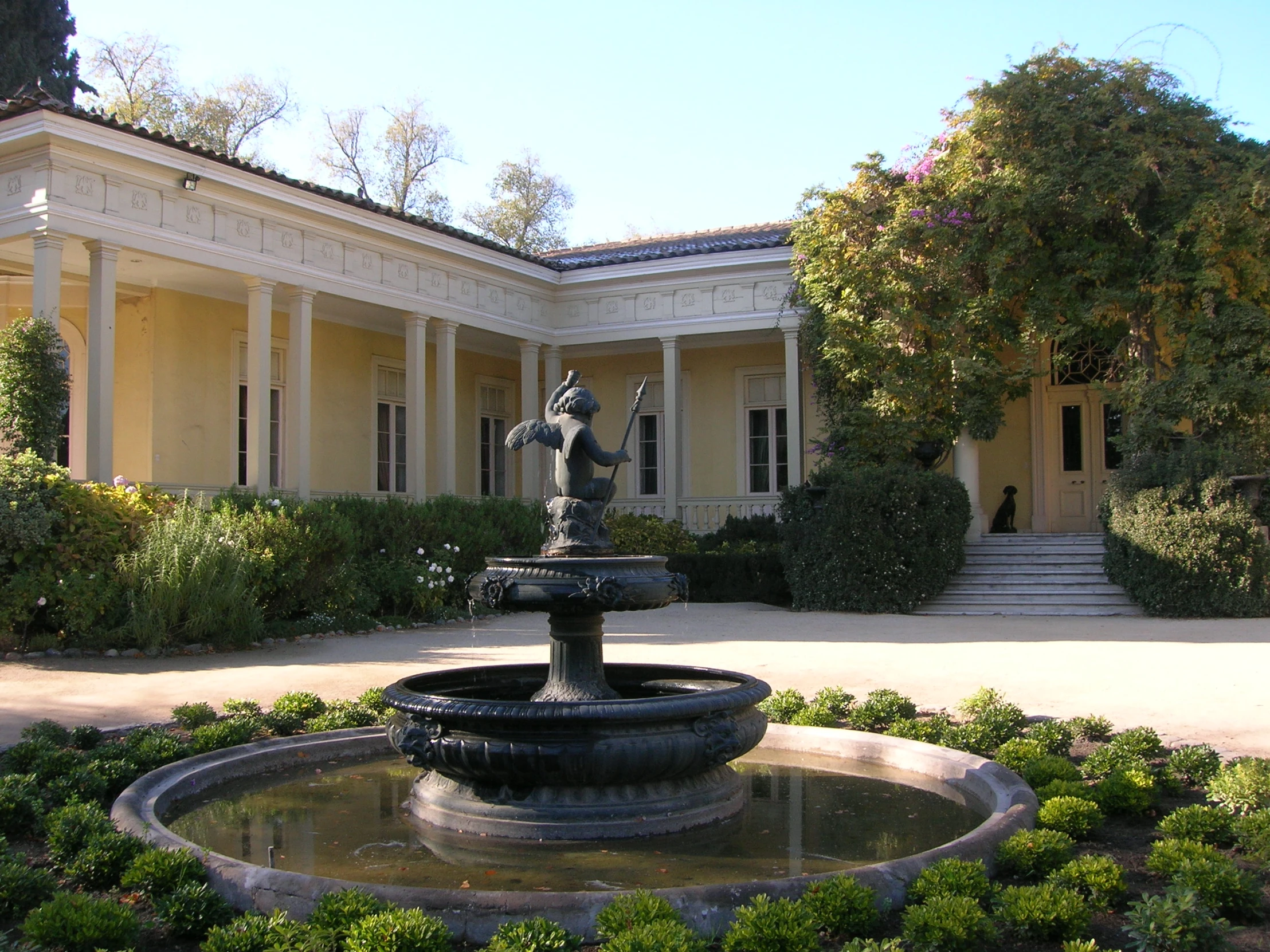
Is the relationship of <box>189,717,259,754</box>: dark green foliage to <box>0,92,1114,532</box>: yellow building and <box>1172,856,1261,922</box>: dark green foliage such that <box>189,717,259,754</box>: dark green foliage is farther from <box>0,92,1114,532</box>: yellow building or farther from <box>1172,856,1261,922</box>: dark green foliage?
<box>0,92,1114,532</box>: yellow building

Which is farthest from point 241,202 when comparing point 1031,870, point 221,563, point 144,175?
point 1031,870

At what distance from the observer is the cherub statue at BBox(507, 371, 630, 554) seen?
523 cm

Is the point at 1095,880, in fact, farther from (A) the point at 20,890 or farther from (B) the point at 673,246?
(B) the point at 673,246

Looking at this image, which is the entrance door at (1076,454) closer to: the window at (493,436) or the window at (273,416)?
the window at (493,436)

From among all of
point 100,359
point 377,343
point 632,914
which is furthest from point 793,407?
point 632,914

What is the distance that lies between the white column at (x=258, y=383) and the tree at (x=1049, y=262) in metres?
8.24

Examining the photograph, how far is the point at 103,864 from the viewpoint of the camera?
400 cm

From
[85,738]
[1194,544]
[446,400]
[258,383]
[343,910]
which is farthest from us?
[446,400]

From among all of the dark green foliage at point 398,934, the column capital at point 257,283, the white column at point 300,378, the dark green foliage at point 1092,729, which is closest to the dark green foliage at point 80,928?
the dark green foliage at point 398,934

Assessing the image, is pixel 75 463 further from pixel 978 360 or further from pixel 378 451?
pixel 978 360

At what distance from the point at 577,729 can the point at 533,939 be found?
1362mm

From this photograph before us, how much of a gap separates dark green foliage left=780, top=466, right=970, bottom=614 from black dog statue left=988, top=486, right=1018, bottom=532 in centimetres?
387

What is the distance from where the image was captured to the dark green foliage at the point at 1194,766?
5.31 meters

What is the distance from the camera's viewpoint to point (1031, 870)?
3955 mm
